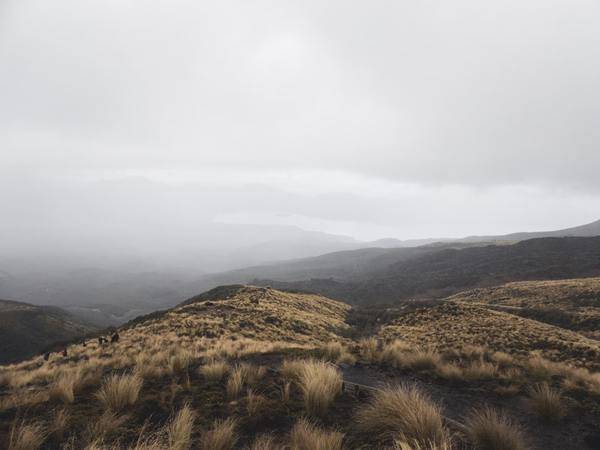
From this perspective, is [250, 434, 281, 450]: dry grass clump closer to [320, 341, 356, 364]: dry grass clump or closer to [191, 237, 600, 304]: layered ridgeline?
[320, 341, 356, 364]: dry grass clump

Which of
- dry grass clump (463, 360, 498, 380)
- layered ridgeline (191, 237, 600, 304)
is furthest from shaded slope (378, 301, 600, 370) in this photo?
layered ridgeline (191, 237, 600, 304)

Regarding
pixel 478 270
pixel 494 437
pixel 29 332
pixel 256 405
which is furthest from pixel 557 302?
pixel 29 332

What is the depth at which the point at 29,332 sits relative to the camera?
225ft

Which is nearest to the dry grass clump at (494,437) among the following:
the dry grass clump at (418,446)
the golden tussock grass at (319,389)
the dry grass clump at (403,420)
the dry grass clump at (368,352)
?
the dry grass clump at (403,420)

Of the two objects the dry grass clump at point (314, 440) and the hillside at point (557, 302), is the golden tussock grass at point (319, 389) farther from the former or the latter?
the hillside at point (557, 302)

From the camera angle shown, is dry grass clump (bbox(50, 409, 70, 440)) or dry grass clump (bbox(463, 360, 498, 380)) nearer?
dry grass clump (bbox(50, 409, 70, 440))

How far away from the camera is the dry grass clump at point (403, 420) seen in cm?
405

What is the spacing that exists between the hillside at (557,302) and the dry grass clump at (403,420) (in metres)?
29.6

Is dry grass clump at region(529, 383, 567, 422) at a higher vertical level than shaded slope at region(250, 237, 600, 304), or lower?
higher

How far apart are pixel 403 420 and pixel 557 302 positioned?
44765 mm

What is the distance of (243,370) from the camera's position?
23.7ft

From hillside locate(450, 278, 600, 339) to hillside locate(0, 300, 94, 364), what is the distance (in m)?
69.9

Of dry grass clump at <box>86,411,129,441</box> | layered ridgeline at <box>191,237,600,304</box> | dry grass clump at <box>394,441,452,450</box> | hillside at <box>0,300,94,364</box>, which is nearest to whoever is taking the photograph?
dry grass clump at <box>394,441,452,450</box>

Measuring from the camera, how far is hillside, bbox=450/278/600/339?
91.9ft
